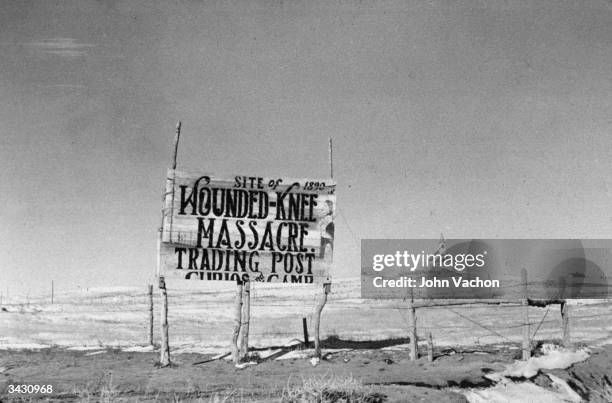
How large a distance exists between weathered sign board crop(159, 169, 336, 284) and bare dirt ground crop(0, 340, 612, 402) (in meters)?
2.25

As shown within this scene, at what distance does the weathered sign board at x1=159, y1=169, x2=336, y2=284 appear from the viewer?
12.5m

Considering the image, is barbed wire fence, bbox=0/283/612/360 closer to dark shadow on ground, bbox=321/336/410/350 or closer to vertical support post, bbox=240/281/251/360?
dark shadow on ground, bbox=321/336/410/350

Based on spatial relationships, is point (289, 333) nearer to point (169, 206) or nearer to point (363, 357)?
point (363, 357)

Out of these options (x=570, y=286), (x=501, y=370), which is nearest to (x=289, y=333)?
(x=501, y=370)

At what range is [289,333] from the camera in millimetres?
18688

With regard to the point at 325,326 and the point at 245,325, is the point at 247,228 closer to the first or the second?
the point at 245,325

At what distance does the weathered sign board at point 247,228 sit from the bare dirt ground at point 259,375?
2249mm

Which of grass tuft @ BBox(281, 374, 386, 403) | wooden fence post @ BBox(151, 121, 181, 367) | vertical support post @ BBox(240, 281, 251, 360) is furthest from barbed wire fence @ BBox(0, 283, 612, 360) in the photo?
grass tuft @ BBox(281, 374, 386, 403)

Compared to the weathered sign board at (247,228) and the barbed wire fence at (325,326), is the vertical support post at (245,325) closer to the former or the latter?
the weathered sign board at (247,228)

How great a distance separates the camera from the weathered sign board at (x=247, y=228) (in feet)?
41.1

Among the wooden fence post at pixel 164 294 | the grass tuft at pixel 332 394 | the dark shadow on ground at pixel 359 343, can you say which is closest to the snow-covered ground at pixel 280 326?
the dark shadow on ground at pixel 359 343

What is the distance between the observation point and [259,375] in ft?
36.2

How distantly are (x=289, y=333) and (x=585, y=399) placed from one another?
11097mm

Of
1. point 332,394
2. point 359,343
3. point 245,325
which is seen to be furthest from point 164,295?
point 359,343
